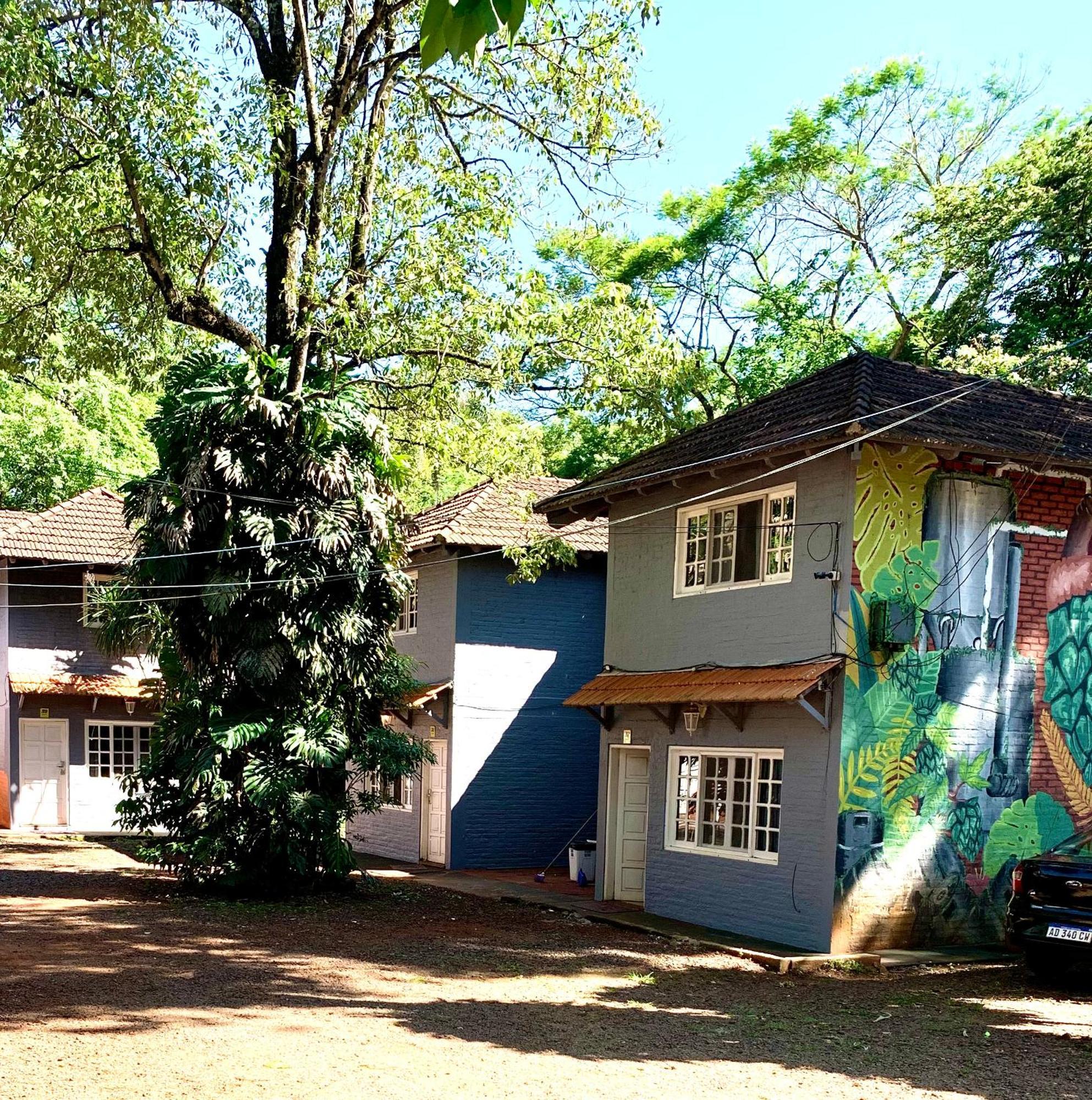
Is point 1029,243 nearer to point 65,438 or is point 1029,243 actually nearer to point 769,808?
point 769,808

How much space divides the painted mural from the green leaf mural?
2 centimetres

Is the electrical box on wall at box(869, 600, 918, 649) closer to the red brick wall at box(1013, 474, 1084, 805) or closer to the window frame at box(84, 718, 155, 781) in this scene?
the red brick wall at box(1013, 474, 1084, 805)

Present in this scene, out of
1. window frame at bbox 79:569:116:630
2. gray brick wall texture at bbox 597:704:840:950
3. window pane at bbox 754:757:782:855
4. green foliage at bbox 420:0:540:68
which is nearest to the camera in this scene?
green foliage at bbox 420:0:540:68

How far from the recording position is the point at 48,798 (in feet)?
89.2

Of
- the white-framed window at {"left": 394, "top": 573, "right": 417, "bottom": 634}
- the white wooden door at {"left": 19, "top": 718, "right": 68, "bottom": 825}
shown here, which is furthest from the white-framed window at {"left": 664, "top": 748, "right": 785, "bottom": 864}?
the white wooden door at {"left": 19, "top": 718, "right": 68, "bottom": 825}

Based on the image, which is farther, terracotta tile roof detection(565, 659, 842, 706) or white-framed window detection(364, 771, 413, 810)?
white-framed window detection(364, 771, 413, 810)

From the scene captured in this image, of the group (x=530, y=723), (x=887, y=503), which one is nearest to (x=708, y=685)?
(x=887, y=503)

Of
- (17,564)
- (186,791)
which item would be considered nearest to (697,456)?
(186,791)

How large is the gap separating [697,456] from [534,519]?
7.52 meters

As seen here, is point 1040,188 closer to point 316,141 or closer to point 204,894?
point 316,141

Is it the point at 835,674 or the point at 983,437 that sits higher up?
the point at 983,437

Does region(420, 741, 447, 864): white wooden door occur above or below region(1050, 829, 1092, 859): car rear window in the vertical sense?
below

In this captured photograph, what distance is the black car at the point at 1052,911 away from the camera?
1152 cm

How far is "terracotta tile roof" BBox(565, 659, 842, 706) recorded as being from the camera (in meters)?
13.7
